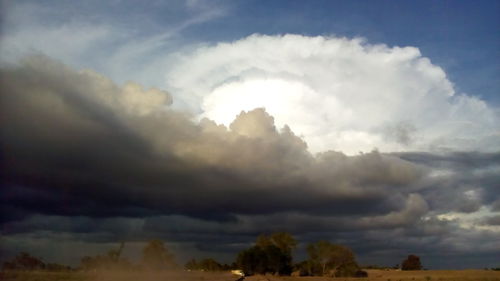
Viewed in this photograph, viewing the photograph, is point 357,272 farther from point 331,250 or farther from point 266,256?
point 266,256

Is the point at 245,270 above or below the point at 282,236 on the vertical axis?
below

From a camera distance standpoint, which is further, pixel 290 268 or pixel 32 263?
pixel 32 263

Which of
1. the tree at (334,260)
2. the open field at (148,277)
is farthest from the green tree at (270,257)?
the open field at (148,277)

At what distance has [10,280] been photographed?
65.4 metres

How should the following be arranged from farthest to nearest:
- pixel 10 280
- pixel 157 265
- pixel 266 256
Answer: pixel 157 265 < pixel 266 256 < pixel 10 280

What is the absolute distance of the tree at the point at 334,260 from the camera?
544 feet

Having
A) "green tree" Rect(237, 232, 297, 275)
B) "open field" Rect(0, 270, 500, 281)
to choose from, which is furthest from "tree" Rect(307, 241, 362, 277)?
"open field" Rect(0, 270, 500, 281)

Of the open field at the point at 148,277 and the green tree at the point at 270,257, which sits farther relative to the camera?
the green tree at the point at 270,257

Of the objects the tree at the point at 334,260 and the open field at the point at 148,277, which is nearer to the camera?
the open field at the point at 148,277

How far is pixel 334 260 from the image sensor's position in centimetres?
16738

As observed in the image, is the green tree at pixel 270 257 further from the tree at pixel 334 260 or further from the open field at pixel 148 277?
the open field at pixel 148 277

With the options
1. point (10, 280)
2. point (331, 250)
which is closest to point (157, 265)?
point (331, 250)

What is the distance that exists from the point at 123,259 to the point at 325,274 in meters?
76.1

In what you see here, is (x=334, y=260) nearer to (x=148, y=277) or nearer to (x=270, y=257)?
(x=270, y=257)
